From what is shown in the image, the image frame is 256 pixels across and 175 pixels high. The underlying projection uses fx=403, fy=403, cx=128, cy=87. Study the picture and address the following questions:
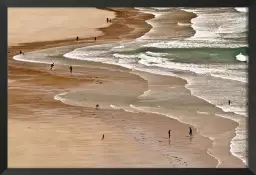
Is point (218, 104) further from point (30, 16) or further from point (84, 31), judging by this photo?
point (30, 16)

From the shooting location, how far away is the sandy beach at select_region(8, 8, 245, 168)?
1952 mm

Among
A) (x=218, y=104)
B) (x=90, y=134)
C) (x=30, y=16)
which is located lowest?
(x=90, y=134)

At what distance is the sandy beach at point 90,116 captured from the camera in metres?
1.95

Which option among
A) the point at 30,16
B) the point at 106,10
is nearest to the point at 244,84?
the point at 106,10

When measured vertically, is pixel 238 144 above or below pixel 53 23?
below

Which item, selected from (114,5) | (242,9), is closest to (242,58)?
(242,9)

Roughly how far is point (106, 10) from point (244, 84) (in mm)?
770

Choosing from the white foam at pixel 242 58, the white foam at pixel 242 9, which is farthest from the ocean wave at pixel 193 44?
the white foam at pixel 242 9

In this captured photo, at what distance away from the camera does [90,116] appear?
197 centimetres

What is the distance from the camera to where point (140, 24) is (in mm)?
1994

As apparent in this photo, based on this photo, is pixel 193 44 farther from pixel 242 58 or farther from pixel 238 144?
pixel 238 144

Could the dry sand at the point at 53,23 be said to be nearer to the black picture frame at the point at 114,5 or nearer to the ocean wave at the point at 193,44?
the black picture frame at the point at 114,5

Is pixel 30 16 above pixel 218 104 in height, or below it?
above

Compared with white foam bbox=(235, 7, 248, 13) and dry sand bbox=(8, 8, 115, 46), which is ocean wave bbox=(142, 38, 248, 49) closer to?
white foam bbox=(235, 7, 248, 13)
